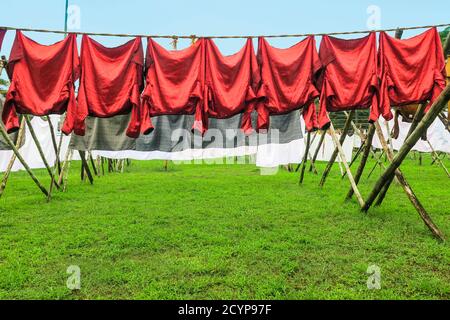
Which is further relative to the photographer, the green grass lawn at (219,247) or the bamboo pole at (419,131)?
the bamboo pole at (419,131)

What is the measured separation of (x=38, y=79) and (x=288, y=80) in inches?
139

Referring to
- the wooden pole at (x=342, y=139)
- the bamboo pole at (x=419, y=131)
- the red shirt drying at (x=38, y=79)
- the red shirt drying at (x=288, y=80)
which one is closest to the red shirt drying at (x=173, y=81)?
the red shirt drying at (x=288, y=80)

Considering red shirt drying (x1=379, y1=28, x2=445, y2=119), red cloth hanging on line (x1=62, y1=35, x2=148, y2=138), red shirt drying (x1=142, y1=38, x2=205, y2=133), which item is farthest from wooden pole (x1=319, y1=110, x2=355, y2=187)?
red cloth hanging on line (x1=62, y1=35, x2=148, y2=138)

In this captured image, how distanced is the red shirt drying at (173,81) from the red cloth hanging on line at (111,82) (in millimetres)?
144

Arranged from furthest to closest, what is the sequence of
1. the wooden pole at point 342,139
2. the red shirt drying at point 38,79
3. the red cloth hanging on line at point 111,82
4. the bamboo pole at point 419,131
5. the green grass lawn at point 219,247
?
the wooden pole at point 342,139 → the red cloth hanging on line at point 111,82 → the red shirt drying at point 38,79 → the bamboo pole at point 419,131 → the green grass lawn at point 219,247

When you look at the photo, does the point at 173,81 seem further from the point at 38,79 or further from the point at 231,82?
the point at 38,79

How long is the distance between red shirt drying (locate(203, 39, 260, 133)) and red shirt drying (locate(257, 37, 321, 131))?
0.15 meters

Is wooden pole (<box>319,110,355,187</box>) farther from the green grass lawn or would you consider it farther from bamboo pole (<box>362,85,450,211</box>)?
bamboo pole (<box>362,85,450,211</box>)

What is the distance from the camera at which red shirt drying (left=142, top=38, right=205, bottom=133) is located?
16.6ft

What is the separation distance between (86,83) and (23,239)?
240 cm

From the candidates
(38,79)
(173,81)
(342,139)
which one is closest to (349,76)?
(173,81)

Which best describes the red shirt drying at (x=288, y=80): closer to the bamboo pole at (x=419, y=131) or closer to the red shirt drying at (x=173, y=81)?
the red shirt drying at (x=173, y=81)

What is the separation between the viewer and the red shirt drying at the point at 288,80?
5090mm

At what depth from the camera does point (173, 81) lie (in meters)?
5.19
